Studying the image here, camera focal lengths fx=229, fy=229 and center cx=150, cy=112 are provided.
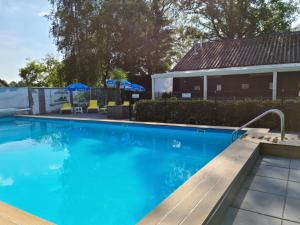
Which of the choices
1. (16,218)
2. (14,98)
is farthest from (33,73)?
(16,218)

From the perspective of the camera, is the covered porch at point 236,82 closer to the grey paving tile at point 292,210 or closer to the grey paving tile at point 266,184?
the grey paving tile at point 266,184

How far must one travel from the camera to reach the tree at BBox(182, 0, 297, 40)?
2097 centimetres

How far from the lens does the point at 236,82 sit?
15477mm

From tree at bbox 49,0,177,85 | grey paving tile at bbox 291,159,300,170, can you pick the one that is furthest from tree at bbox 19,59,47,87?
grey paving tile at bbox 291,159,300,170

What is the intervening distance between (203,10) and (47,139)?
754 inches

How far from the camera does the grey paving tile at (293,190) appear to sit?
307 centimetres

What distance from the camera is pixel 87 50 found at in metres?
19.7

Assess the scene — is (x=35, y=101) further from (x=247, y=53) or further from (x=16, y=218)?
(x=16, y=218)

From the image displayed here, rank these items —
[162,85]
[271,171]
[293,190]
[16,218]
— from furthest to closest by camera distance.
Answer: [162,85]
[271,171]
[293,190]
[16,218]

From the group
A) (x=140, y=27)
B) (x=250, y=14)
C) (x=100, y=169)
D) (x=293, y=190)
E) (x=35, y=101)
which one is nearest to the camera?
(x=293, y=190)

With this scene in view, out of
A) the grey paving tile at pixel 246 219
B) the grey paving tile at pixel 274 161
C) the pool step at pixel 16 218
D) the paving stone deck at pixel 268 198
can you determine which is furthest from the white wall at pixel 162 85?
the pool step at pixel 16 218

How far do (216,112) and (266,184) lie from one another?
263 inches

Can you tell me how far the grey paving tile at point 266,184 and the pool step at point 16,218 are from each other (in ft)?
9.03

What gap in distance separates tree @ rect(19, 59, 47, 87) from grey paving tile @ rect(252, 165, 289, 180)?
35.2 m
